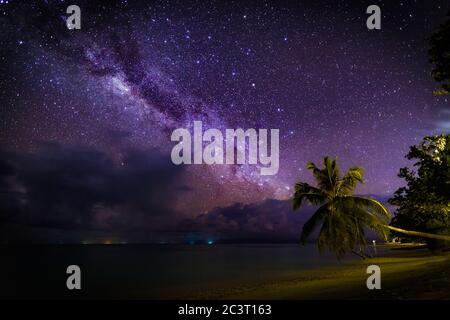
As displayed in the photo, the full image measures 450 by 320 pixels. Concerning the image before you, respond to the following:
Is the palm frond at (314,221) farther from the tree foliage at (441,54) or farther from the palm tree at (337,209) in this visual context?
the tree foliage at (441,54)

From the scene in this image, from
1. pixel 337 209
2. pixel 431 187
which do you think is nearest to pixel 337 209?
pixel 337 209

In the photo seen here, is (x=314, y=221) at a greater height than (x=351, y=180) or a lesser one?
lesser

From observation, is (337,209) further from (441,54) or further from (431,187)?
(441,54)

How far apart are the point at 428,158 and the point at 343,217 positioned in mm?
6180

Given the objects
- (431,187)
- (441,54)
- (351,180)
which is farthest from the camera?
(351,180)

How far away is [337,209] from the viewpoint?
25750mm

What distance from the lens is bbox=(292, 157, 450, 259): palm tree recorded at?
25031 mm

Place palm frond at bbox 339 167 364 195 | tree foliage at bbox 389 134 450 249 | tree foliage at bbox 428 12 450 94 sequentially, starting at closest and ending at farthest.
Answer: tree foliage at bbox 428 12 450 94 → tree foliage at bbox 389 134 450 249 → palm frond at bbox 339 167 364 195

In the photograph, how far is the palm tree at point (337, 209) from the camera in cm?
2503

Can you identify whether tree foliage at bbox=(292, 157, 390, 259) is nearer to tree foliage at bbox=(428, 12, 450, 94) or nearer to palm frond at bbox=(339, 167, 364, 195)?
palm frond at bbox=(339, 167, 364, 195)

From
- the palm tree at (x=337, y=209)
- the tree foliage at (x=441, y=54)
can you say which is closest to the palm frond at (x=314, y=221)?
the palm tree at (x=337, y=209)

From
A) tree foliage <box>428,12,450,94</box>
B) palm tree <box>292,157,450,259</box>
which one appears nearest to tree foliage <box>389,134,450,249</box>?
palm tree <box>292,157,450,259</box>

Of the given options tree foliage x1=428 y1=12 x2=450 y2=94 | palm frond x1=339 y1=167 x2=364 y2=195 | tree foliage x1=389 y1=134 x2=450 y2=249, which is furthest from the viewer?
palm frond x1=339 y1=167 x2=364 y2=195
